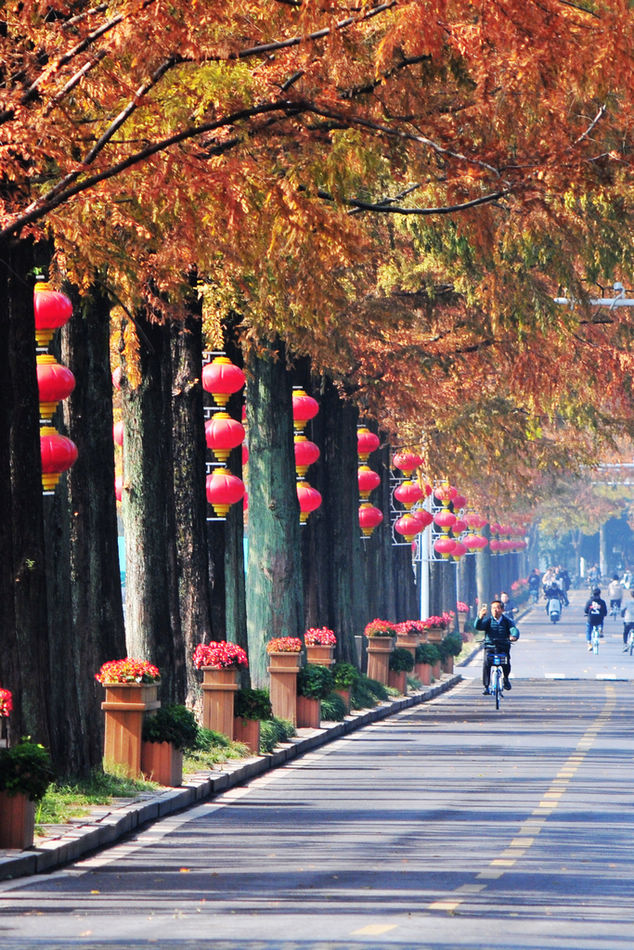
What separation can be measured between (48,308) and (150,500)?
516 cm

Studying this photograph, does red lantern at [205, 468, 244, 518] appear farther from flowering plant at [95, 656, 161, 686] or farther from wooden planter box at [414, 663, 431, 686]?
wooden planter box at [414, 663, 431, 686]

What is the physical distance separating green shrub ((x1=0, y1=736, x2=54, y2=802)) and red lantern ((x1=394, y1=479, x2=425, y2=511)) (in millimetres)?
31391

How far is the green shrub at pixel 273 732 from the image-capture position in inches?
963

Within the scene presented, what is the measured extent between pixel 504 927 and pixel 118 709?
339 inches

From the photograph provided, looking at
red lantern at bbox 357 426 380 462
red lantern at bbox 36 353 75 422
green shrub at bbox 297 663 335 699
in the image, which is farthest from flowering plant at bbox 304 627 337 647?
red lantern at bbox 36 353 75 422

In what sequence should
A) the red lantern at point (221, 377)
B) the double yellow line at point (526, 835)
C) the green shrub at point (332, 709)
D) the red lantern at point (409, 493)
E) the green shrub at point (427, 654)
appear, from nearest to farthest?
the double yellow line at point (526, 835), the red lantern at point (221, 377), the green shrub at point (332, 709), the red lantern at point (409, 493), the green shrub at point (427, 654)

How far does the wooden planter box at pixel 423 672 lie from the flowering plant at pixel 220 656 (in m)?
22.1

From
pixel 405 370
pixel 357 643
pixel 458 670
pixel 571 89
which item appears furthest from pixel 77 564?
pixel 458 670

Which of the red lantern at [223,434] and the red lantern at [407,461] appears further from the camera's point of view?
the red lantern at [407,461]

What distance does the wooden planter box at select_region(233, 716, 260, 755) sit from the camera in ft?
78.1

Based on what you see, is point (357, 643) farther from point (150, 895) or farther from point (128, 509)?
point (150, 895)

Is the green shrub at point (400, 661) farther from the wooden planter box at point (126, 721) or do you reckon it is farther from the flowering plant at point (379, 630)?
the wooden planter box at point (126, 721)

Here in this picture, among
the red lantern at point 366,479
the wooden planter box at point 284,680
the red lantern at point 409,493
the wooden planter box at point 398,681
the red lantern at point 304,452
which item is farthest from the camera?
the red lantern at point 409,493

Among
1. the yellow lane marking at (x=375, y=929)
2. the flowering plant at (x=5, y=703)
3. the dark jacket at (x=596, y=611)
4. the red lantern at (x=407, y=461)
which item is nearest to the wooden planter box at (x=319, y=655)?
the red lantern at (x=407, y=461)
